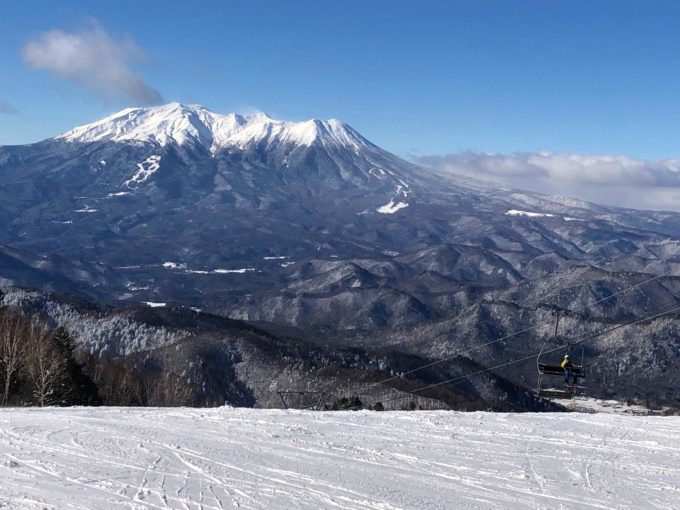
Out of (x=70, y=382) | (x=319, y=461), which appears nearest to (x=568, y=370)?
(x=319, y=461)

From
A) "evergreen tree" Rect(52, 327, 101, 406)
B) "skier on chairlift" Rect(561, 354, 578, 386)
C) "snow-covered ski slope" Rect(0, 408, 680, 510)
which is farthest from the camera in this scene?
"evergreen tree" Rect(52, 327, 101, 406)

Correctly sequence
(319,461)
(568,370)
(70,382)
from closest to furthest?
(319,461)
(568,370)
(70,382)

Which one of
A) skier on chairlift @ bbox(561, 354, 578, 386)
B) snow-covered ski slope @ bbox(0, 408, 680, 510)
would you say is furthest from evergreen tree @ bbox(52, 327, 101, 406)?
skier on chairlift @ bbox(561, 354, 578, 386)

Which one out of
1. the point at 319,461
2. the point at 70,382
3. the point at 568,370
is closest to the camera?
the point at 319,461

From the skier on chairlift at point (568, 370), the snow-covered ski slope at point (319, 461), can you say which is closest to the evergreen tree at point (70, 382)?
the snow-covered ski slope at point (319, 461)

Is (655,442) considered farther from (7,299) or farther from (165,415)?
(7,299)

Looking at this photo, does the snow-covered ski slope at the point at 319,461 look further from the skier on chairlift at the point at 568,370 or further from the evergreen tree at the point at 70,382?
the evergreen tree at the point at 70,382

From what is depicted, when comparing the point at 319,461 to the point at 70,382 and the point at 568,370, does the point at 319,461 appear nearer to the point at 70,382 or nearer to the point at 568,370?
the point at 568,370

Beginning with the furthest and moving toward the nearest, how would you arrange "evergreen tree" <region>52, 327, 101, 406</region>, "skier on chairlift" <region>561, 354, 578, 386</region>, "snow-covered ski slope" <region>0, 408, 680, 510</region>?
"evergreen tree" <region>52, 327, 101, 406</region>
"skier on chairlift" <region>561, 354, 578, 386</region>
"snow-covered ski slope" <region>0, 408, 680, 510</region>

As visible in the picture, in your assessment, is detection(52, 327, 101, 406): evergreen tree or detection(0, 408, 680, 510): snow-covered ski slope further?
detection(52, 327, 101, 406): evergreen tree

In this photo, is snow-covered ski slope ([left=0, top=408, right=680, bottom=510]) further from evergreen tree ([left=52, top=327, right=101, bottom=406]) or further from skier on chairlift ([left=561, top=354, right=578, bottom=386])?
evergreen tree ([left=52, top=327, right=101, bottom=406])
